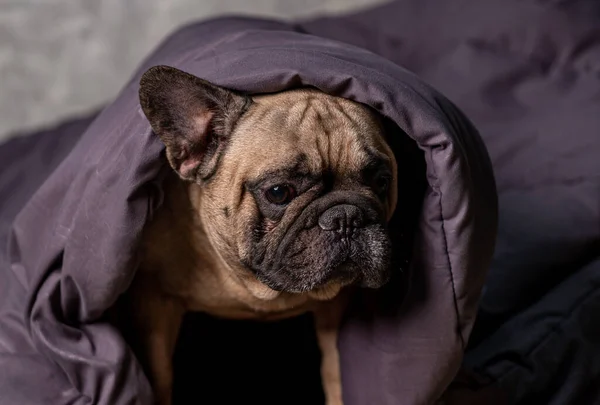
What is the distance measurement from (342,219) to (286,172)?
11 centimetres

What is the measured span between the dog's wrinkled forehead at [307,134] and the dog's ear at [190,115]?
0.10ft

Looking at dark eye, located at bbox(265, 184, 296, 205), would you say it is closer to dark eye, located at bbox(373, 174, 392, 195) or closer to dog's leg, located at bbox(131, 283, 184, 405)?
dark eye, located at bbox(373, 174, 392, 195)

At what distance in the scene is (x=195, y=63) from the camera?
4.96 ft

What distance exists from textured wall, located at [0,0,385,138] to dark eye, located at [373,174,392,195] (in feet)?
4.84

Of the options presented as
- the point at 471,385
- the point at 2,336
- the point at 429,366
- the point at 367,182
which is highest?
the point at 367,182

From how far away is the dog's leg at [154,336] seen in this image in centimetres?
154

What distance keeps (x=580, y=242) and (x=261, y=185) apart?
2.72 feet

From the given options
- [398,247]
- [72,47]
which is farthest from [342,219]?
[72,47]

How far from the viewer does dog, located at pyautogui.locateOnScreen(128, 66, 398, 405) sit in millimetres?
1347

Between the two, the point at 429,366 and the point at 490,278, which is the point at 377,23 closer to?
the point at 490,278

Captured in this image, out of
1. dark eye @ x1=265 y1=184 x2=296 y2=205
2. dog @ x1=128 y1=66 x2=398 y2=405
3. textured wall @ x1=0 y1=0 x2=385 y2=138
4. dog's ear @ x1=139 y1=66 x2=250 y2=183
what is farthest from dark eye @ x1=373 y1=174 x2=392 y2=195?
textured wall @ x1=0 y1=0 x2=385 y2=138

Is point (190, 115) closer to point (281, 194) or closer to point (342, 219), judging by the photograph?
point (281, 194)

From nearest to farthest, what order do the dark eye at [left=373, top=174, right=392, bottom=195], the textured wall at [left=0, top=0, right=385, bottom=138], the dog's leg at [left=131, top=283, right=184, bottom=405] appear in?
the dark eye at [left=373, top=174, right=392, bottom=195] < the dog's leg at [left=131, top=283, right=184, bottom=405] < the textured wall at [left=0, top=0, right=385, bottom=138]

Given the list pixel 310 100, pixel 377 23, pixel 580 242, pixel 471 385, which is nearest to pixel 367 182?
pixel 310 100
